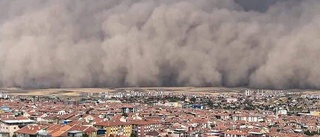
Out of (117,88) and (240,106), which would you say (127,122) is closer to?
(240,106)

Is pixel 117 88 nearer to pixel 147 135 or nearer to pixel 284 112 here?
pixel 284 112

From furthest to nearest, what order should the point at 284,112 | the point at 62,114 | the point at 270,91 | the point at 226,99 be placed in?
the point at 270,91 < the point at 226,99 < the point at 284,112 < the point at 62,114

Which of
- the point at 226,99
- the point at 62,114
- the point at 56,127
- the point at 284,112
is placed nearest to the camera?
the point at 56,127

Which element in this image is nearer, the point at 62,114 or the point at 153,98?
the point at 62,114

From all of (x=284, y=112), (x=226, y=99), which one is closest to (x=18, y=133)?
(x=284, y=112)

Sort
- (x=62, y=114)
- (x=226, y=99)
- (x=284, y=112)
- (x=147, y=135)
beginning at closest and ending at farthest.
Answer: (x=147, y=135) → (x=62, y=114) → (x=284, y=112) → (x=226, y=99)

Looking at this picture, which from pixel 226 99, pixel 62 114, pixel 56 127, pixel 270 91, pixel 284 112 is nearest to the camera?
pixel 56 127

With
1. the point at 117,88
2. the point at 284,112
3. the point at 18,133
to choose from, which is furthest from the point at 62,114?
the point at 117,88

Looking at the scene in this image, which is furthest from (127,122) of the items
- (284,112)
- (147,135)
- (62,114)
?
(284,112)

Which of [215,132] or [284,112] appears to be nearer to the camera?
[215,132]
